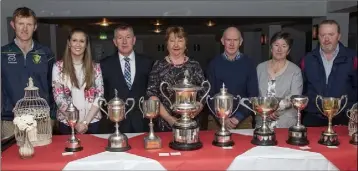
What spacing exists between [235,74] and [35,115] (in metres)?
1.43

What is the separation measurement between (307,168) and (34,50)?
6.34 ft

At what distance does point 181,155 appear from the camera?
1.94 metres

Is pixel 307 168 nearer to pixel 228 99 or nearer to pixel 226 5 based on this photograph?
pixel 228 99

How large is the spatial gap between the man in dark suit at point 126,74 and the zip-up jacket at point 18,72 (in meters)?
0.42

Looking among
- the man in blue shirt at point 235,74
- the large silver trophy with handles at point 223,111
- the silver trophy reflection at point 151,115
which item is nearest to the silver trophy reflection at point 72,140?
the silver trophy reflection at point 151,115

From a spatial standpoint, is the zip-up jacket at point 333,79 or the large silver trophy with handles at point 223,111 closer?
the large silver trophy with handles at point 223,111

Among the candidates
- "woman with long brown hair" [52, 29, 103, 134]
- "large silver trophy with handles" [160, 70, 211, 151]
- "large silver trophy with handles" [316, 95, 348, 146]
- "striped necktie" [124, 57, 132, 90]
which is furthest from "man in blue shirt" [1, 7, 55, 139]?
"large silver trophy with handles" [316, 95, 348, 146]

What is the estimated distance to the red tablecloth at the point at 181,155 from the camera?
1834mm

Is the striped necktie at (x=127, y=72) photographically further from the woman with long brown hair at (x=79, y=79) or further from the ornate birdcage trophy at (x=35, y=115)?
the ornate birdcage trophy at (x=35, y=115)

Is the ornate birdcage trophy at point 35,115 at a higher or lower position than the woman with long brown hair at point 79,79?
lower

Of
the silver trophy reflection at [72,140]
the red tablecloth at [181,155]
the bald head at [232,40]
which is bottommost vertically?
the red tablecloth at [181,155]

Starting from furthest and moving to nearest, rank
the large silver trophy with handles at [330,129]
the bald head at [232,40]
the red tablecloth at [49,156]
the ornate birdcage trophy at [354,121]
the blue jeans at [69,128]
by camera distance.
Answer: the bald head at [232,40], the blue jeans at [69,128], the large silver trophy with handles at [330,129], the ornate birdcage trophy at [354,121], the red tablecloth at [49,156]

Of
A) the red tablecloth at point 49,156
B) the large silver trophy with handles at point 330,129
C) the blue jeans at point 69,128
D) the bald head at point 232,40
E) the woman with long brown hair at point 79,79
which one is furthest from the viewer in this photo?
the bald head at point 232,40

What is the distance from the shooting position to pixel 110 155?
1.93m
